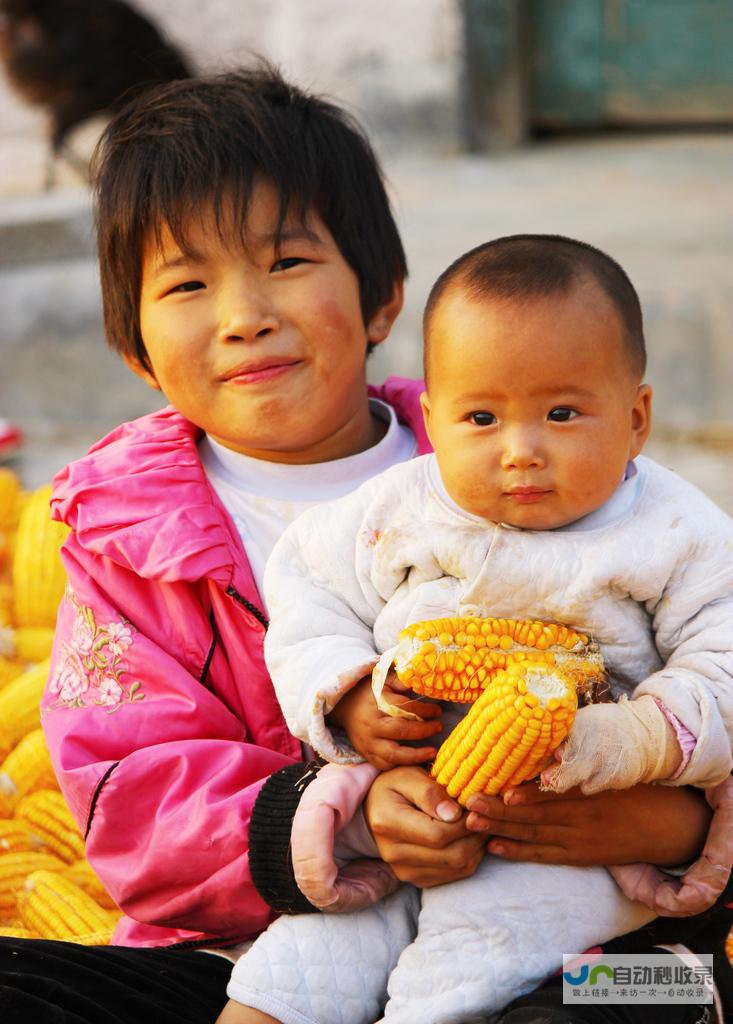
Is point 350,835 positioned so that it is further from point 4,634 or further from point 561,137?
point 561,137

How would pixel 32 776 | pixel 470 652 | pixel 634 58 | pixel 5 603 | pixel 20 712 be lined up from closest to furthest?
pixel 470 652, pixel 32 776, pixel 20 712, pixel 5 603, pixel 634 58

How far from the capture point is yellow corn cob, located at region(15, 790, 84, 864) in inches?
105

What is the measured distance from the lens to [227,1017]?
1674mm

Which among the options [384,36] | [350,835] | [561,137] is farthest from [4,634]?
[561,137]

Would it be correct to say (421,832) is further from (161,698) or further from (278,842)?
(161,698)

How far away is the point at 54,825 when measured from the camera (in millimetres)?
2703

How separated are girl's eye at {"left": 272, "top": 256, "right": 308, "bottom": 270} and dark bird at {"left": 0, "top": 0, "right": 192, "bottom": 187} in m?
4.66

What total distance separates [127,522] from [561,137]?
527 cm

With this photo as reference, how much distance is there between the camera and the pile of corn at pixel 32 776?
7.92ft

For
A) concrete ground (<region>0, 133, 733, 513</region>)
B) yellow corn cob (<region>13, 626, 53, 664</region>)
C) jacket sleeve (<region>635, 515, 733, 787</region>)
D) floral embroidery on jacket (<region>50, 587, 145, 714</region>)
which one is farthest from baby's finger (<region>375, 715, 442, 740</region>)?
concrete ground (<region>0, 133, 733, 513</region>)

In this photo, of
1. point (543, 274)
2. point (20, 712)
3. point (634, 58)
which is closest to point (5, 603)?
point (20, 712)

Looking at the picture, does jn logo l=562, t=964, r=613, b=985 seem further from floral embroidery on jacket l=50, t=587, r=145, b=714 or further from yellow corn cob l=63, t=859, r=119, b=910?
yellow corn cob l=63, t=859, r=119, b=910

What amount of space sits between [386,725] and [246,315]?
75cm

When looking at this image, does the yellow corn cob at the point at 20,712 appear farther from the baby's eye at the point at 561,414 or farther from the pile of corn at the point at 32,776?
the baby's eye at the point at 561,414
